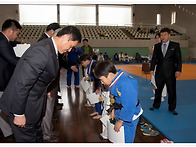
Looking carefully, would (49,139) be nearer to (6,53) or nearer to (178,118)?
(6,53)

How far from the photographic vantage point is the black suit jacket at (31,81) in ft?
4.99

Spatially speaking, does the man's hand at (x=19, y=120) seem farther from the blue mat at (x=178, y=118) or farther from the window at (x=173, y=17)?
the window at (x=173, y=17)

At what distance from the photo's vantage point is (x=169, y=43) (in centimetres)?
391

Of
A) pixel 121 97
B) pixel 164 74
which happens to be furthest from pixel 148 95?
pixel 121 97

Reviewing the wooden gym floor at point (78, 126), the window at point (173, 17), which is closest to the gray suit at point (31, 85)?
the wooden gym floor at point (78, 126)

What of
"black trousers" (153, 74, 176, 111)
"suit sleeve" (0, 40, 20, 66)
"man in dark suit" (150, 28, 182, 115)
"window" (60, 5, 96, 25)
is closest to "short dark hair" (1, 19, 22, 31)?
"suit sleeve" (0, 40, 20, 66)

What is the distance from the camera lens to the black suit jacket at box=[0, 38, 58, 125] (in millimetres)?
1521

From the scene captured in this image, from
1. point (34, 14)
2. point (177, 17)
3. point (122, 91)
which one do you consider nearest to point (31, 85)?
point (122, 91)

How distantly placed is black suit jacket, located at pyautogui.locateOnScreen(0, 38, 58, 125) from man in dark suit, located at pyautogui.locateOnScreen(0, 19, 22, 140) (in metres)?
1.01

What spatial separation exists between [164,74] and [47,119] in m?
2.47

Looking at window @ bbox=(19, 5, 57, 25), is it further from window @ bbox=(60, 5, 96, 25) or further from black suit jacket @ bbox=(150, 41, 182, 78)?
black suit jacket @ bbox=(150, 41, 182, 78)

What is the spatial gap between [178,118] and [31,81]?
3.16 m

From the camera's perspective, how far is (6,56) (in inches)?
103

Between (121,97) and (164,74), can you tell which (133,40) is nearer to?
(164,74)
